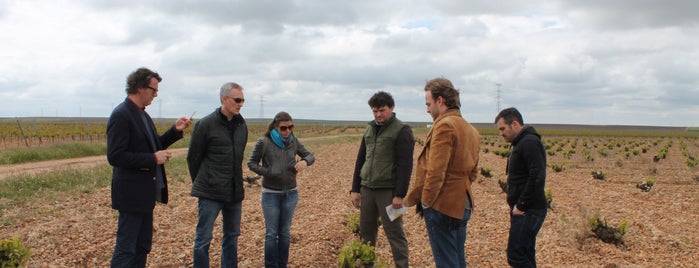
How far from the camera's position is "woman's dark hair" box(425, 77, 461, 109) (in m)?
3.69

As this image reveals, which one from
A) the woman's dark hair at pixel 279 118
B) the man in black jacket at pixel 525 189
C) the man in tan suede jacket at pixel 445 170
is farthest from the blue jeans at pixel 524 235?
the woman's dark hair at pixel 279 118

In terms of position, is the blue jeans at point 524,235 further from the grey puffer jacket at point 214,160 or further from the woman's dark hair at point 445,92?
the grey puffer jacket at point 214,160

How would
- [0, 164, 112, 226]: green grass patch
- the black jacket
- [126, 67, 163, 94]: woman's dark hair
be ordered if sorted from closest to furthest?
1. [126, 67, 163, 94]: woman's dark hair
2. the black jacket
3. [0, 164, 112, 226]: green grass patch

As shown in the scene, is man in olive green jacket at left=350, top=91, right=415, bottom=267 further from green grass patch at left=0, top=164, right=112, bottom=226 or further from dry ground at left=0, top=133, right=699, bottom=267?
green grass patch at left=0, top=164, right=112, bottom=226

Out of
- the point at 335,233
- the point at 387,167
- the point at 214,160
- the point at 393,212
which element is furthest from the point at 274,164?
the point at 335,233

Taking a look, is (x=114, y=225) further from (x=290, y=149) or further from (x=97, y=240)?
(x=290, y=149)

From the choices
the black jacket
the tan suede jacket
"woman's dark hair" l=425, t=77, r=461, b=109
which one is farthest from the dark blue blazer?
the black jacket

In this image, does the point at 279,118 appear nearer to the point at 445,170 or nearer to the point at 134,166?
the point at 134,166

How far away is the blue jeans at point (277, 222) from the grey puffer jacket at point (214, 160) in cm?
38

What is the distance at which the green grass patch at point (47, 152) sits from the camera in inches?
707

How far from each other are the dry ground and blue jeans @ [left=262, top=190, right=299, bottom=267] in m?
0.96

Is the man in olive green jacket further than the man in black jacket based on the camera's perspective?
Yes

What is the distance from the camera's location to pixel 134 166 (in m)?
3.61

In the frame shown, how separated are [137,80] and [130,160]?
624mm
